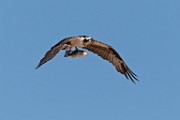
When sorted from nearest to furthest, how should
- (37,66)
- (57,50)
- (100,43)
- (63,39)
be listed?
1. (37,66)
2. (57,50)
3. (63,39)
4. (100,43)

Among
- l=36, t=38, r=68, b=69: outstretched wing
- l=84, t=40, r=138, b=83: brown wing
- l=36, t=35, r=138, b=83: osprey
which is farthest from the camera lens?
l=84, t=40, r=138, b=83: brown wing

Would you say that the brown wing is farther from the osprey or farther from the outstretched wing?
the outstretched wing

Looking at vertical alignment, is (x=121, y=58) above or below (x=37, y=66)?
above

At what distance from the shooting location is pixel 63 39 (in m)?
24.1

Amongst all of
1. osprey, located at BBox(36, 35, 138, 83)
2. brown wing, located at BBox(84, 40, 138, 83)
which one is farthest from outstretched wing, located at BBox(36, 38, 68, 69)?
brown wing, located at BBox(84, 40, 138, 83)

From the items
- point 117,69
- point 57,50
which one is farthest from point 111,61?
point 57,50

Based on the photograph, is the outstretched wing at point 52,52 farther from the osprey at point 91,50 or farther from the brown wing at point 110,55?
the brown wing at point 110,55

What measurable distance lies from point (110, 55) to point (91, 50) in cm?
100

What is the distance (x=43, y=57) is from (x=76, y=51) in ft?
9.35

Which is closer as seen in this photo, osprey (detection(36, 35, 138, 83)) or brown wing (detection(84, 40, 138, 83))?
osprey (detection(36, 35, 138, 83))

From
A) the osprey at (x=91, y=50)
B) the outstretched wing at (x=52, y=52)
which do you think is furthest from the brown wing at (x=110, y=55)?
the outstretched wing at (x=52, y=52)

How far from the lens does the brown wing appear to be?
87.5 feet

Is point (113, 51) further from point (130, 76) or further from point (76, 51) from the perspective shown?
point (76, 51)

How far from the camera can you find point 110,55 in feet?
89.5
